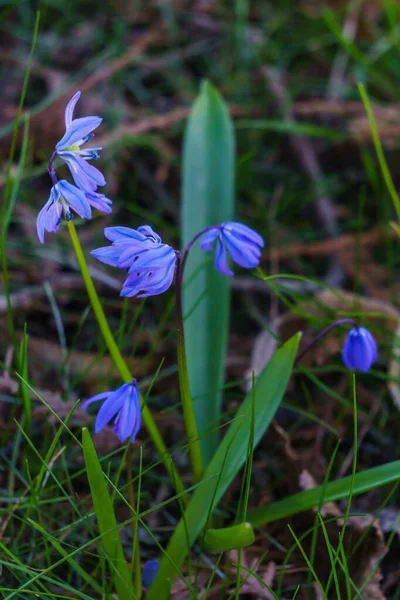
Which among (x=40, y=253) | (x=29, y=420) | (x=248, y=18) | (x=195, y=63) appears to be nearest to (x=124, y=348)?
(x=40, y=253)

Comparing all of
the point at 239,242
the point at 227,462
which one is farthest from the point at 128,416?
the point at 239,242

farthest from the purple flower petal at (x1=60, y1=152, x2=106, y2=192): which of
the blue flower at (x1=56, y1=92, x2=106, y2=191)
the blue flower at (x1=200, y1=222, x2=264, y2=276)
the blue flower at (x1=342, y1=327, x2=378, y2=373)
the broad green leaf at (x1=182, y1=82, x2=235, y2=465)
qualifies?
the blue flower at (x1=342, y1=327, x2=378, y2=373)

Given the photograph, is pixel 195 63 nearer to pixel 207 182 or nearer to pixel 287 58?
pixel 287 58

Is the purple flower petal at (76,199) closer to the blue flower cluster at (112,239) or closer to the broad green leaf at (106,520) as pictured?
the blue flower cluster at (112,239)

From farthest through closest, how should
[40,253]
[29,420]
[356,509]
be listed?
1. [40,253]
2. [356,509]
3. [29,420]

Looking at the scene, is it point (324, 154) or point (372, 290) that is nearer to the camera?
point (372, 290)

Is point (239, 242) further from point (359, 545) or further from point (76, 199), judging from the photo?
point (359, 545)
